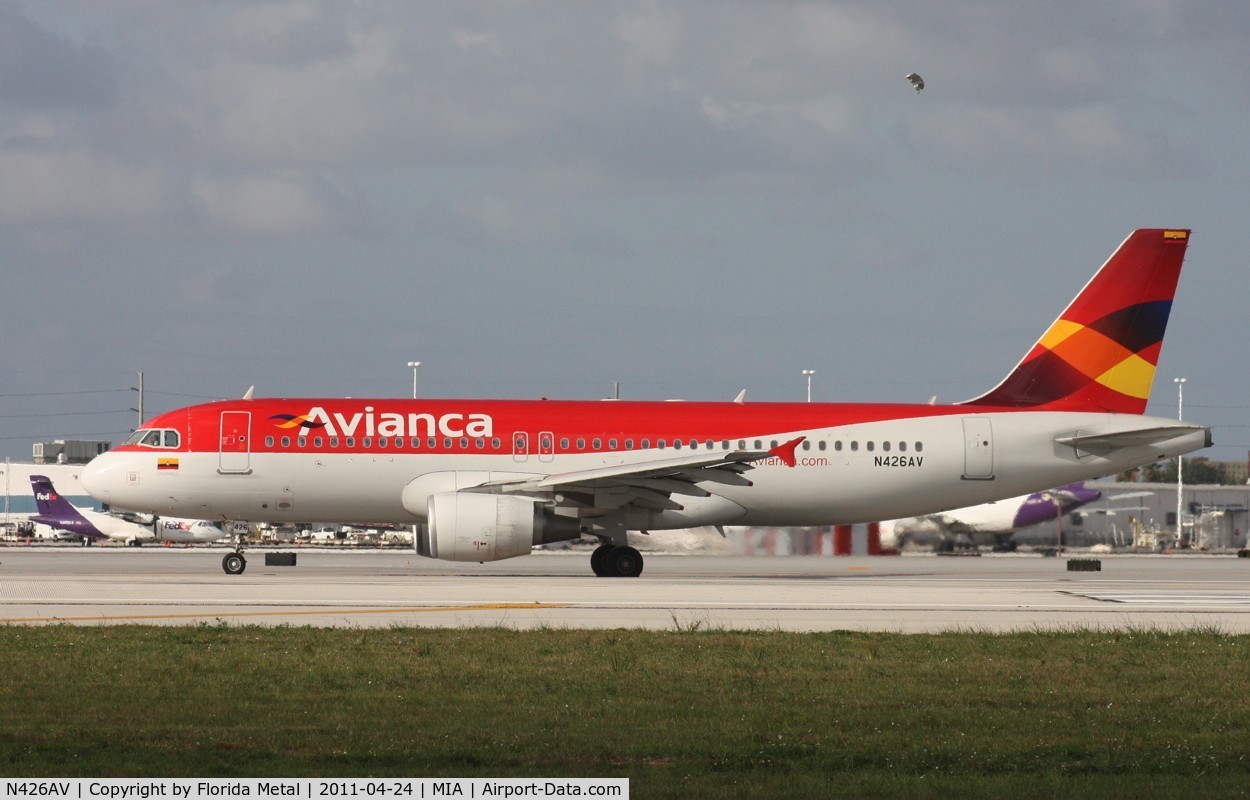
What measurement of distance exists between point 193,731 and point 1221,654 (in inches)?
449

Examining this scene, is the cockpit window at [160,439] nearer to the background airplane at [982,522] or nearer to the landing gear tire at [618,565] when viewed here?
the landing gear tire at [618,565]

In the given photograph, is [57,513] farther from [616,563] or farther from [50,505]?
[616,563]

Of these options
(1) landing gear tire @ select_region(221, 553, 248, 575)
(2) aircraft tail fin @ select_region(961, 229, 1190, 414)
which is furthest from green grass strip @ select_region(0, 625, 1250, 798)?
(2) aircraft tail fin @ select_region(961, 229, 1190, 414)

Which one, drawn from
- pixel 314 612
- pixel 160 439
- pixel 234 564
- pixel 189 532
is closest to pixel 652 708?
pixel 314 612

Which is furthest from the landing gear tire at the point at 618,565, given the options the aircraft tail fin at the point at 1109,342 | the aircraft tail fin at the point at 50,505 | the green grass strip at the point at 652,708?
the aircraft tail fin at the point at 50,505

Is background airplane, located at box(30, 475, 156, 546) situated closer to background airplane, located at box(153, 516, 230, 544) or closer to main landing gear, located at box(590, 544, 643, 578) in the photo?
background airplane, located at box(153, 516, 230, 544)

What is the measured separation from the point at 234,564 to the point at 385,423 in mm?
4441

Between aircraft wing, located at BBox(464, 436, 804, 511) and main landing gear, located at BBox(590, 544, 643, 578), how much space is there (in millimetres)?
1085

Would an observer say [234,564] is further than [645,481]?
Yes

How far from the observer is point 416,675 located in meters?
13.8

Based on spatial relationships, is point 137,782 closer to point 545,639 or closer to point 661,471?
point 545,639

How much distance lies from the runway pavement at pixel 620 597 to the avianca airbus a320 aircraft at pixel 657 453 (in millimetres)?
1492

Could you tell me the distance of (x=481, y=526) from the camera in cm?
2945

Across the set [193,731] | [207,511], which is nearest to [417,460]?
[207,511]
